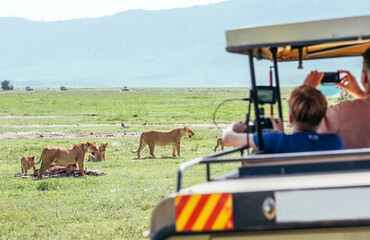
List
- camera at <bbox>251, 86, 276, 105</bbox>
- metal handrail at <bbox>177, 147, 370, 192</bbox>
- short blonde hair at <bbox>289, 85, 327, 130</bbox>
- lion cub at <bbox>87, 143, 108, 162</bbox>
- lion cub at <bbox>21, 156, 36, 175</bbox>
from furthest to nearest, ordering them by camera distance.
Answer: lion cub at <bbox>87, 143, 108, 162</bbox> < lion cub at <bbox>21, 156, 36, 175</bbox> < camera at <bbox>251, 86, 276, 105</bbox> < short blonde hair at <bbox>289, 85, 327, 130</bbox> < metal handrail at <bbox>177, 147, 370, 192</bbox>

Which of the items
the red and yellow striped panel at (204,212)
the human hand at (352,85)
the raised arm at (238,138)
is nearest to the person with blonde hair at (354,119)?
the human hand at (352,85)

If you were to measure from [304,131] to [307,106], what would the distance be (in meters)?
0.14

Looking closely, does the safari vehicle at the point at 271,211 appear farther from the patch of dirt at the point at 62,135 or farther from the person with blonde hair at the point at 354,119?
the patch of dirt at the point at 62,135

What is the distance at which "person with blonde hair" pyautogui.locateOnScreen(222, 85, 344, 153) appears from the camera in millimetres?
3457

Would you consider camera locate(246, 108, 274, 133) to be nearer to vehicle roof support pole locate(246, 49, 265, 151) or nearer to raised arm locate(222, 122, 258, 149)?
raised arm locate(222, 122, 258, 149)

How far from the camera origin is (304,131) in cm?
353

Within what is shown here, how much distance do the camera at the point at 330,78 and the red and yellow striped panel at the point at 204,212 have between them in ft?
6.53

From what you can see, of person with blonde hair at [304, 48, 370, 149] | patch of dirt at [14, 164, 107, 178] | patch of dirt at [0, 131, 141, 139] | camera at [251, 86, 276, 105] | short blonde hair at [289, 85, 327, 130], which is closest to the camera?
short blonde hair at [289, 85, 327, 130]

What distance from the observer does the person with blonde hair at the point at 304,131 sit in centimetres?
346

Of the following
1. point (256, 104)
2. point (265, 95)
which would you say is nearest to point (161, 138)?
point (265, 95)

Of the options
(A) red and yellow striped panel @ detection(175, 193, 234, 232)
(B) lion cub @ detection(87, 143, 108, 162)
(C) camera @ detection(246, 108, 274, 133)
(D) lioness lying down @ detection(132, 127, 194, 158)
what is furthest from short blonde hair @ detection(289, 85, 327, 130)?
(D) lioness lying down @ detection(132, 127, 194, 158)

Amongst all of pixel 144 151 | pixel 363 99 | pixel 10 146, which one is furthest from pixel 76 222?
pixel 10 146

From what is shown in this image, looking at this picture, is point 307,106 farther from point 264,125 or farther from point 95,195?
point 95,195

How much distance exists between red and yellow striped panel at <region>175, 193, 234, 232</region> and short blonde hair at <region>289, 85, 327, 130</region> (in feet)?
3.12
